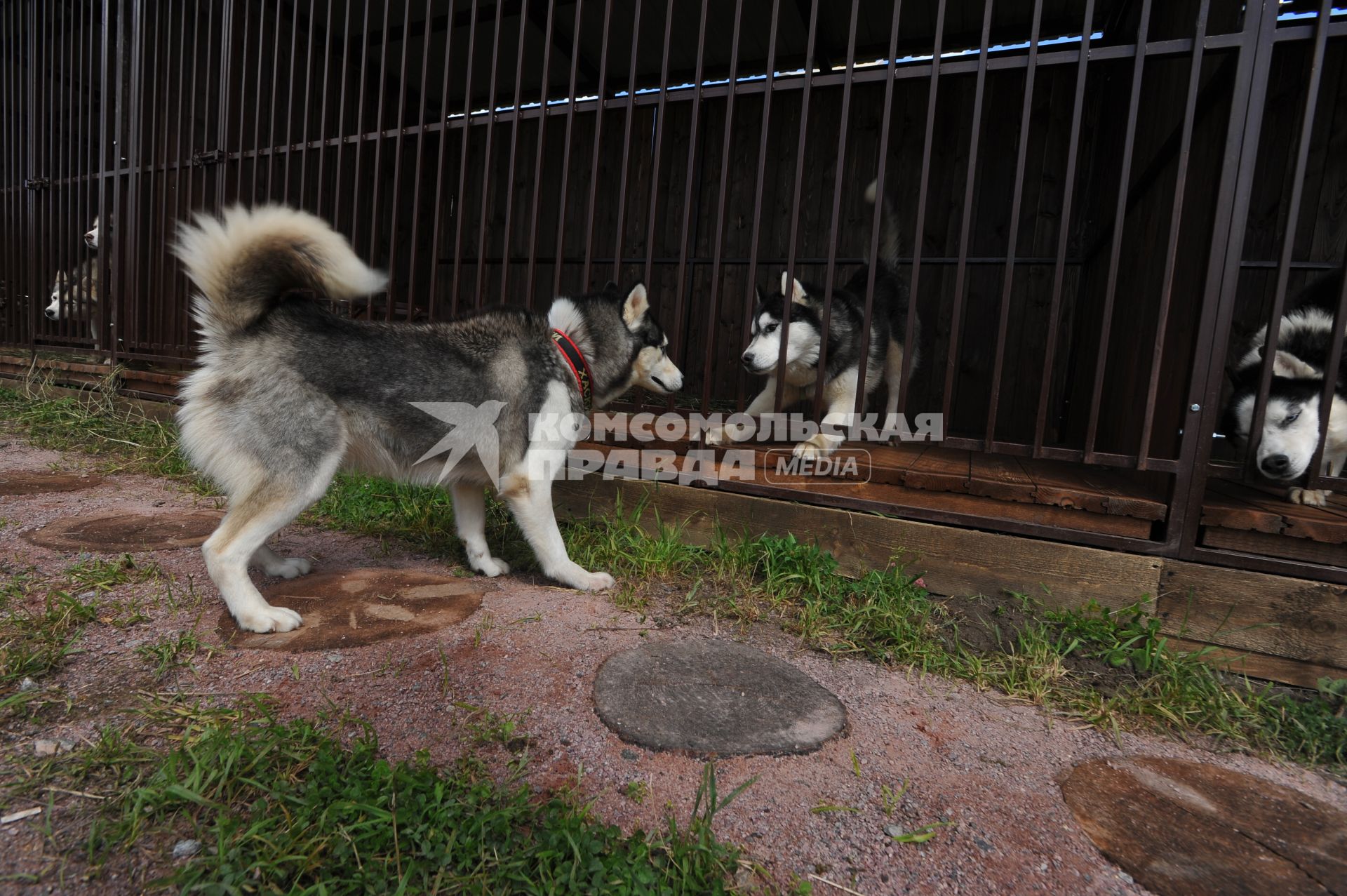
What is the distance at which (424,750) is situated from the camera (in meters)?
1.51

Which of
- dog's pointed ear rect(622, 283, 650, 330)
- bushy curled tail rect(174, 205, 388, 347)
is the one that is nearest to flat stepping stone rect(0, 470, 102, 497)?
bushy curled tail rect(174, 205, 388, 347)

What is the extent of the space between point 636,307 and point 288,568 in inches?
80.8

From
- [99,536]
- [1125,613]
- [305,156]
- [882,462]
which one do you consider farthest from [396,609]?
[305,156]

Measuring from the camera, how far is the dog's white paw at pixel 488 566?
3000mm

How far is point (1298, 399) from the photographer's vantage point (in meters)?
3.05

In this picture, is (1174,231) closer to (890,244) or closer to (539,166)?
(890,244)

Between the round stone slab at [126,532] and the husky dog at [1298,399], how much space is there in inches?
194

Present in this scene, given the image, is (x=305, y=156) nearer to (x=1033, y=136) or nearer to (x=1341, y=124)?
(x=1033, y=136)

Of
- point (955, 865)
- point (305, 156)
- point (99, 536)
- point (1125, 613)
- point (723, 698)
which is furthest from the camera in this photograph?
point (305, 156)

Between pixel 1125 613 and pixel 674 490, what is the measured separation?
203 cm

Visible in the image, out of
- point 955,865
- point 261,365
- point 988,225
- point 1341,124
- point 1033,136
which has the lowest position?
point 955,865

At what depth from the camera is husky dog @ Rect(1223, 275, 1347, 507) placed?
9.45 feet

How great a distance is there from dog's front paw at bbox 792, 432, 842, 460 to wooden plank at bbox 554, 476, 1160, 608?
0.39m

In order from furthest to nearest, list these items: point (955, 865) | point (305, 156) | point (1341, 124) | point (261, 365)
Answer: point (1341, 124) → point (305, 156) → point (261, 365) → point (955, 865)
